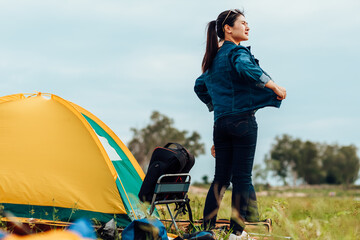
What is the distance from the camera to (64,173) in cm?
432

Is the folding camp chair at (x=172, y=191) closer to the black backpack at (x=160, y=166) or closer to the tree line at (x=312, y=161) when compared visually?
the black backpack at (x=160, y=166)

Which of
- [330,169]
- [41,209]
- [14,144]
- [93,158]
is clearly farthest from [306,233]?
[330,169]

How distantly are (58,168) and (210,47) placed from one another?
2.01m

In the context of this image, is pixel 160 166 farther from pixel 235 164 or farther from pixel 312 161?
pixel 312 161

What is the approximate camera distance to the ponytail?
3.57 meters

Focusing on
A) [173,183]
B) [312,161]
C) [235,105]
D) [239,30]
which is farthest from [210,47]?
[312,161]

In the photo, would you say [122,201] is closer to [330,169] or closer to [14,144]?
[14,144]

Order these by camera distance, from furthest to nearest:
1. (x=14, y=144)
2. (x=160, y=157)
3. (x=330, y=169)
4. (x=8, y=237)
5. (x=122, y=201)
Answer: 1. (x=330, y=169)
2. (x=14, y=144)
3. (x=122, y=201)
4. (x=160, y=157)
5. (x=8, y=237)

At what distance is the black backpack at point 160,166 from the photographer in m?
3.74

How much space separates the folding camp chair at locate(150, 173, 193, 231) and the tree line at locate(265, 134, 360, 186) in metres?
39.2

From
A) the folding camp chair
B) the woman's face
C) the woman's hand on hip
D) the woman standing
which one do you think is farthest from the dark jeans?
the woman's face

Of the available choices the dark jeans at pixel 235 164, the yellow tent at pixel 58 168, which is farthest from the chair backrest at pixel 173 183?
the yellow tent at pixel 58 168

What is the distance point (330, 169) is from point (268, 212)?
41.8 meters

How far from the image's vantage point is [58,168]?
434 cm
